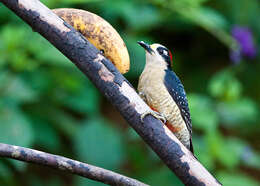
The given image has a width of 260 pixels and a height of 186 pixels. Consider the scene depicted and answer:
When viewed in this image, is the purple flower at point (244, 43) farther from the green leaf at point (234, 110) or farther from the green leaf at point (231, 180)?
the green leaf at point (231, 180)

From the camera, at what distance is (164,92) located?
1.83 meters

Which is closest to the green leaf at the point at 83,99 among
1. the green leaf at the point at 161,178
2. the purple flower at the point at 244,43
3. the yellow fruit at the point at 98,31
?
the green leaf at the point at 161,178

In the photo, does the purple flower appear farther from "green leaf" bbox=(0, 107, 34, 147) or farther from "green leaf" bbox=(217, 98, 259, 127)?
"green leaf" bbox=(0, 107, 34, 147)

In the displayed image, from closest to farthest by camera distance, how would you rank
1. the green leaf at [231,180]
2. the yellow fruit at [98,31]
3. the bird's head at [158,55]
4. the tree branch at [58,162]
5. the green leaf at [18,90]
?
the tree branch at [58,162], the yellow fruit at [98,31], the bird's head at [158,55], the green leaf at [18,90], the green leaf at [231,180]

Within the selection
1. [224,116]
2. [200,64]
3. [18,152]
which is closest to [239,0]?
[200,64]

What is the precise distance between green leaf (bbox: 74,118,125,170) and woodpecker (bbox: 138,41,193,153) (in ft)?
3.30

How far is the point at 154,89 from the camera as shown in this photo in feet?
5.98

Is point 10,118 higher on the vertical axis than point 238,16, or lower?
lower

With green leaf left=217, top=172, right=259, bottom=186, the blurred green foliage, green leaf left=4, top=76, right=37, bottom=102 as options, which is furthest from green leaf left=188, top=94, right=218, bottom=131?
green leaf left=4, top=76, right=37, bottom=102

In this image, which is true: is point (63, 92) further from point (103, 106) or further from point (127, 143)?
point (103, 106)

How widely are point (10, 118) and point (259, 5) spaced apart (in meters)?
1.89

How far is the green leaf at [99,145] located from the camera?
2834mm

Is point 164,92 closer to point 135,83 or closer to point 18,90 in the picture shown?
point 18,90

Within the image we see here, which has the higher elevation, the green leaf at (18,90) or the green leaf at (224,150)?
the green leaf at (224,150)
